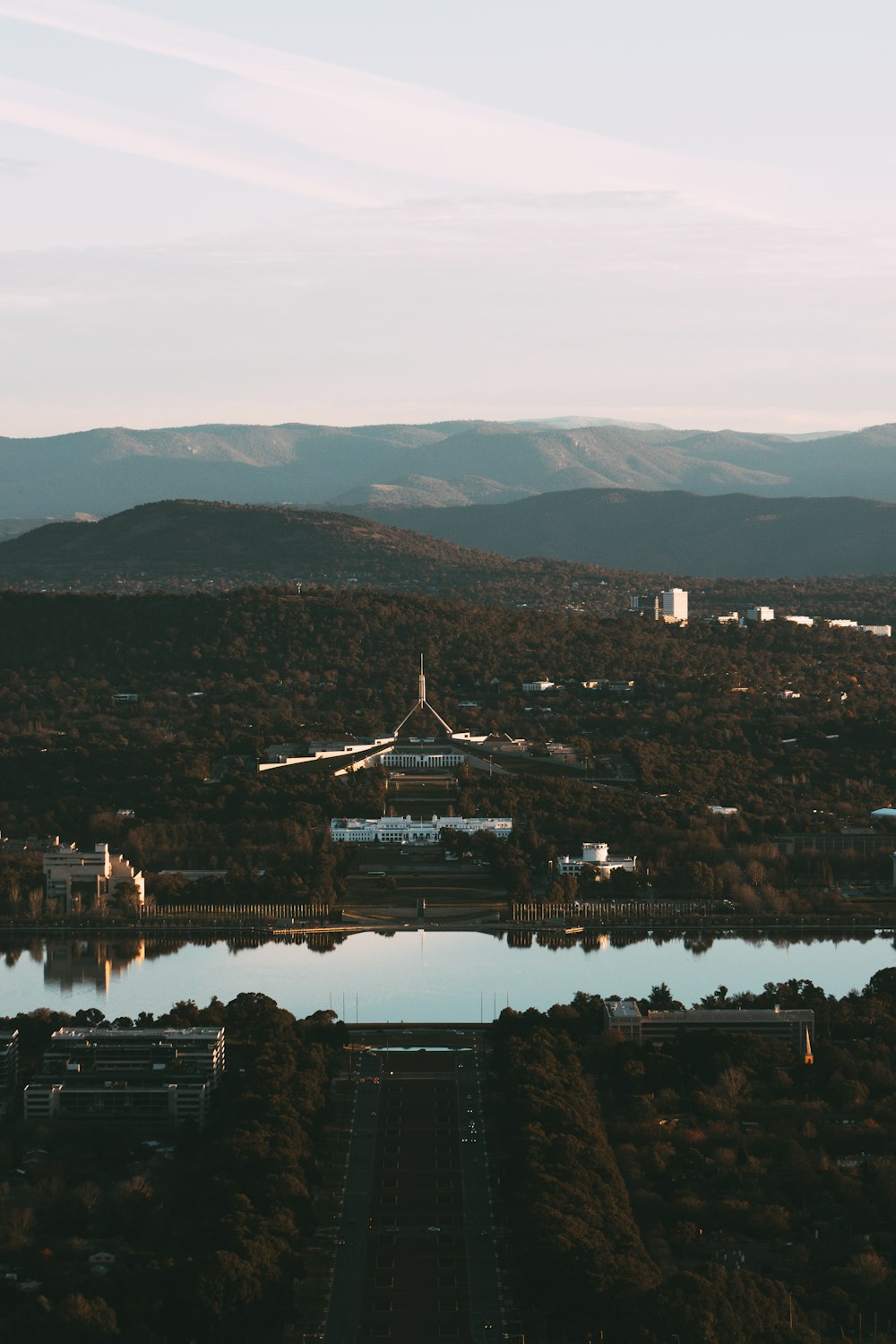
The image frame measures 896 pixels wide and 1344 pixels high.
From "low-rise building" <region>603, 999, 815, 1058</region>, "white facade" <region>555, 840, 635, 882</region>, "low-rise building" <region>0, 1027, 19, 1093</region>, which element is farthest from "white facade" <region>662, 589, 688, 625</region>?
"low-rise building" <region>0, 1027, 19, 1093</region>

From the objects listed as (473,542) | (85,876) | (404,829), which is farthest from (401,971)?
(473,542)

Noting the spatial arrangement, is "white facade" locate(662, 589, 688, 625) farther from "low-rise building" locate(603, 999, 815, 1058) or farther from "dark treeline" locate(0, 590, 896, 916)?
"low-rise building" locate(603, 999, 815, 1058)

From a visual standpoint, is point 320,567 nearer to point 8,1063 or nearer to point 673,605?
point 673,605

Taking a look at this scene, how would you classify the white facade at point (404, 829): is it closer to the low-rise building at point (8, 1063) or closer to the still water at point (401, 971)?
the still water at point (401, 971)

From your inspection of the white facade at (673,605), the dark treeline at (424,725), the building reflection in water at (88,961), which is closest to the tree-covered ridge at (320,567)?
the white facade at (673,605)

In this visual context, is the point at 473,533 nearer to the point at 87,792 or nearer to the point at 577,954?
the point at 87,792

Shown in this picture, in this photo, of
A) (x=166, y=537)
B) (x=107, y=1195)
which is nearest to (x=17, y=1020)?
(x=107, y=1195)
